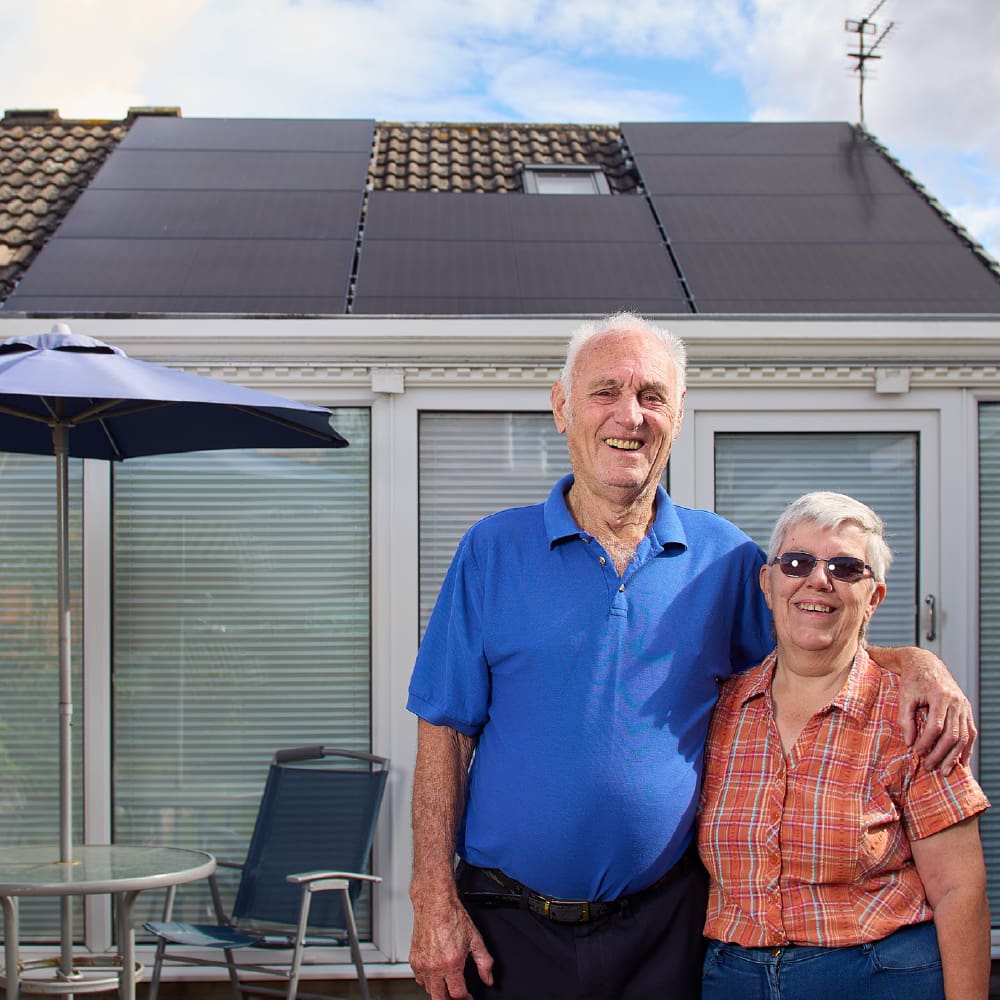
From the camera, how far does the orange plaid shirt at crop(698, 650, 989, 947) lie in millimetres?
2221

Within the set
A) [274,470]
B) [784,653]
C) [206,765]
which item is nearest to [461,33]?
[274,470]

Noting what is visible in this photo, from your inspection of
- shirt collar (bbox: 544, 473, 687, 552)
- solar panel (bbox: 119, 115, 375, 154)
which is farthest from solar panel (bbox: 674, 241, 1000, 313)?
shirt collar (bbox: 544, 473, 687, 552)

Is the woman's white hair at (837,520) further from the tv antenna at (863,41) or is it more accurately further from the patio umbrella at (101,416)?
the tv antenna at (863,41)

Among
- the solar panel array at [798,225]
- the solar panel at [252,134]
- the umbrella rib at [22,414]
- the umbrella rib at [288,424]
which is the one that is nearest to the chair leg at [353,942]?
the umbrella rib at [288,424]

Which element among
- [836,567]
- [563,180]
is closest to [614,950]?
[836,567]

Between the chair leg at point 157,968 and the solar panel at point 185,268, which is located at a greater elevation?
the solar panel at point 185,268

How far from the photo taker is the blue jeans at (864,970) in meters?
2.21

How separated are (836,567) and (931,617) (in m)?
3.10

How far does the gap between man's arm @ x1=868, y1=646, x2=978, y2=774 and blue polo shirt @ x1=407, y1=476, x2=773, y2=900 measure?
1.26 ft

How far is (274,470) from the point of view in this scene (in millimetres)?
5262

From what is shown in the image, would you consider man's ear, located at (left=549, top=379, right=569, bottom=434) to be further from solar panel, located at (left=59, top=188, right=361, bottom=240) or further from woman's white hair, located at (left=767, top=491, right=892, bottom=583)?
solar panel, located at (left=59, top=188, right=361, bottom=240)

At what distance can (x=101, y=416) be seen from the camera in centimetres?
435

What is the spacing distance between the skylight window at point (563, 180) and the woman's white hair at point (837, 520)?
16.4 ft

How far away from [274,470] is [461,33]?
5004 mm
